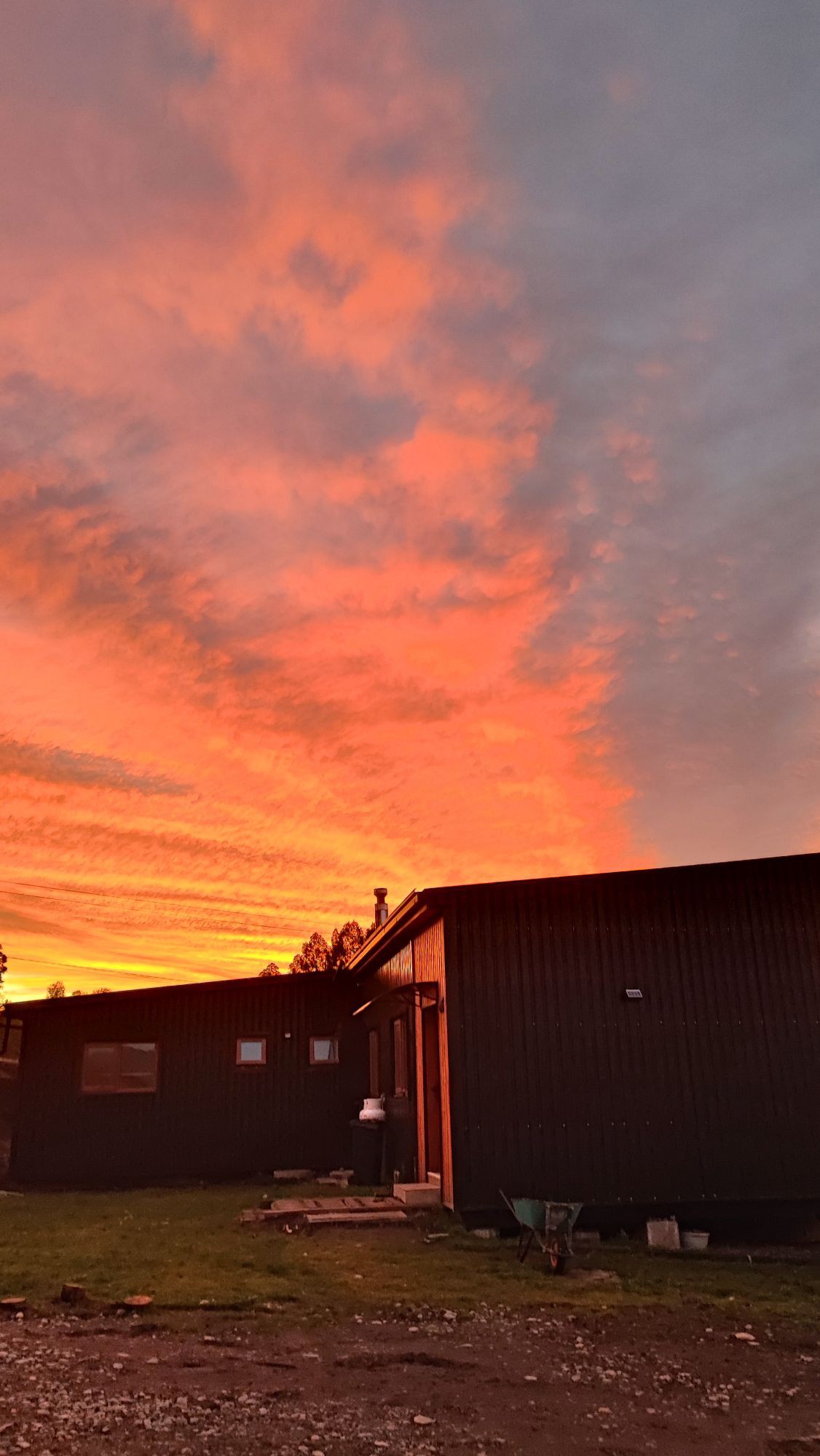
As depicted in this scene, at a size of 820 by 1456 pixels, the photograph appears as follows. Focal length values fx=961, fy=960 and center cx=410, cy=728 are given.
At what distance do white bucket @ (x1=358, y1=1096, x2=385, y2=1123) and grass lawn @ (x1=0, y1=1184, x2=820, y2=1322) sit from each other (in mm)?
4022

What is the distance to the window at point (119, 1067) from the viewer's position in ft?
63.9

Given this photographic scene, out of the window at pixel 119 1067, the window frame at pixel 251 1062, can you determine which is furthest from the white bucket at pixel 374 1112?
the window at pixel 119 1067

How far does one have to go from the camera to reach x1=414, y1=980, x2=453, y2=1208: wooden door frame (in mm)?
11680

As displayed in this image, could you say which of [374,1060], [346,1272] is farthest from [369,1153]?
[346,1272]

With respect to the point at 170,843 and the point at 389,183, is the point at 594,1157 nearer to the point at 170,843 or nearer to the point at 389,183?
the point at 389,183

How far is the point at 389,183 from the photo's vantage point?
10227 mm

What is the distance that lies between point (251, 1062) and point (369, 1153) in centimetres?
471

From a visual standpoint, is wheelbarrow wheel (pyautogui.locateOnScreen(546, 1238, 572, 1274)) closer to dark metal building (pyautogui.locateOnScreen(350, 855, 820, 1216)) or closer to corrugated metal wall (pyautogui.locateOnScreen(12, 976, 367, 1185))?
dark metal building (pyautogui.locateOnScreen(350, 855, 820, 1216))

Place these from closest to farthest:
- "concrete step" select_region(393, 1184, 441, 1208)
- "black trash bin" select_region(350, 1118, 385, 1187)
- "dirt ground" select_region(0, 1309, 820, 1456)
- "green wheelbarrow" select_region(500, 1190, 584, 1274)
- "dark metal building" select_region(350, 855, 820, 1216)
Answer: "dirt ground" select_region(0, 1309, 820, 1456), "green wheelbarrow" select_region(500, 1190, 584, 1274), "dark metal building" select_region(350, 855, 820, 1216), "concrete step" select_region(393, 1184, 441, 1208), "black trash bin" select_region(350, 1118, 385, 1187)

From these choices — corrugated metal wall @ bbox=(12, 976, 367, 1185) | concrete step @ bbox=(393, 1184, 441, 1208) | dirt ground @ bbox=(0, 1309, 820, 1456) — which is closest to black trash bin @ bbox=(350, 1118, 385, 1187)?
corrugated metal wall @ bbox=(12, 976, 367, 1185)

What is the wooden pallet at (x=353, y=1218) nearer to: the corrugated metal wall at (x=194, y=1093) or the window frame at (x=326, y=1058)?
the corrugated metal wall at (x=194, y=1093)

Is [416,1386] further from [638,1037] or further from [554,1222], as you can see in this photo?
[638,1037]

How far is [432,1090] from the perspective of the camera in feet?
43.8

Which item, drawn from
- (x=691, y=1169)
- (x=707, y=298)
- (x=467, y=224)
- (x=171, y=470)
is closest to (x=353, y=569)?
(x=171, y=470)
